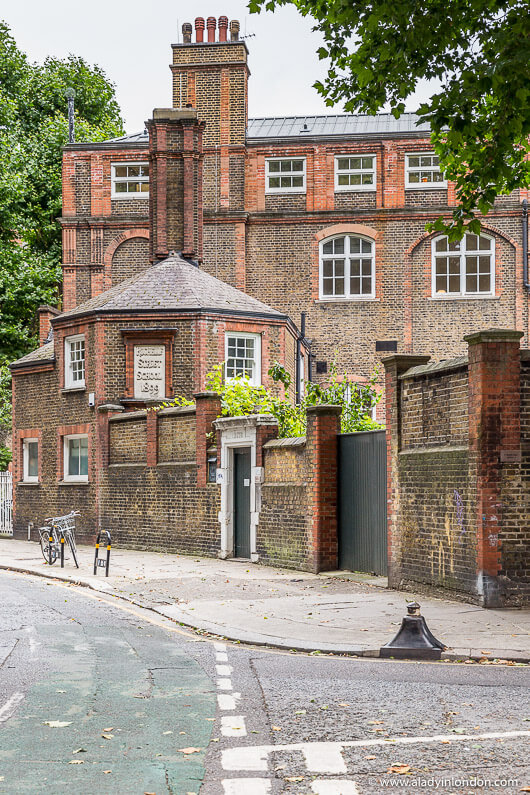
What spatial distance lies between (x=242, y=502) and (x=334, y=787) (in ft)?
52.1

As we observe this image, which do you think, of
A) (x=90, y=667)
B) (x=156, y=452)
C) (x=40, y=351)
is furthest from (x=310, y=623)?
(x=40, y=351)

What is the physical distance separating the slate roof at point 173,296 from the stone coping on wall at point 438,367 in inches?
506

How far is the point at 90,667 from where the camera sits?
9.14m

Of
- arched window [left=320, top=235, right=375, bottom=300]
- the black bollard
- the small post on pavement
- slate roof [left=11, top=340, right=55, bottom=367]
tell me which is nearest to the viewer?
the black bollard

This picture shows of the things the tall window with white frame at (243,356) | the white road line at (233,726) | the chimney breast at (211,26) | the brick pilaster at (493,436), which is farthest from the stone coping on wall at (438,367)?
the chimney breast at (211,26)

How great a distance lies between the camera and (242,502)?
2136 centimetres

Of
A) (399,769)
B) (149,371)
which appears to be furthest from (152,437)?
(399,769)

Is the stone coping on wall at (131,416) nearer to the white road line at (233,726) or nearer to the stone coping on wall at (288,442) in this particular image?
the stone coping on wall at (288,442)

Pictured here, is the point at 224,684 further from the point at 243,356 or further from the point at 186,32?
the point at 186,32

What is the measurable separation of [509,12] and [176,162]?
21.2m

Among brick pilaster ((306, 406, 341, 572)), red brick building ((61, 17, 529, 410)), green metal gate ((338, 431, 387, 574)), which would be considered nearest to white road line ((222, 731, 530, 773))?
green metal gate ((338, 431, 387, 574))

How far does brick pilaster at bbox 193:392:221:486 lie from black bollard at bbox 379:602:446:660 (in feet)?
41.2

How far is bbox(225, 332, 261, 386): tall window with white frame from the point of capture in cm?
2841

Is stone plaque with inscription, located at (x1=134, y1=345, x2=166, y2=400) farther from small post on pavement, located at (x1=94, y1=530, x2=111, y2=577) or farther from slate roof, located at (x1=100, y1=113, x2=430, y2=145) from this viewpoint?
slate roof, located at (x1=100, y1=113, x2=430, y2=145)
